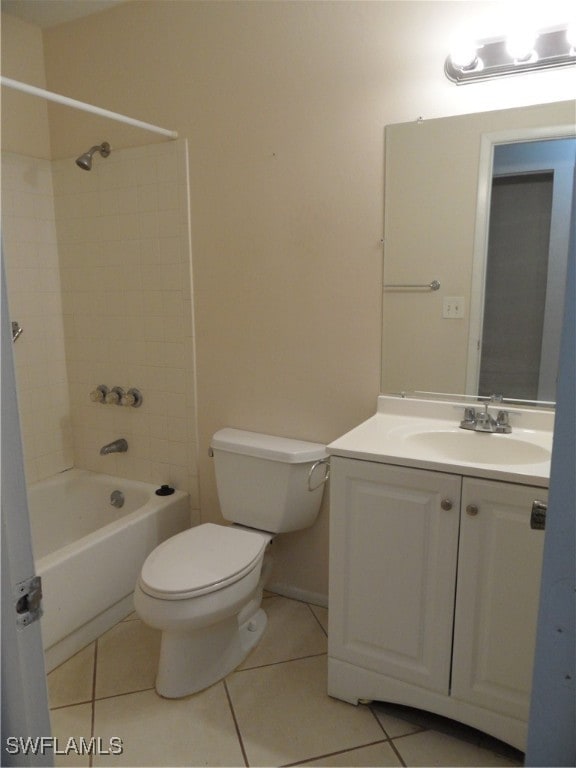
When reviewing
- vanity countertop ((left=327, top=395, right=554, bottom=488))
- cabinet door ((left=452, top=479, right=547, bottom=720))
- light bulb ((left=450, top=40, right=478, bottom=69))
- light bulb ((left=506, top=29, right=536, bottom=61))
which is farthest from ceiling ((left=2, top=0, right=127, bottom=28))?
cabinet door ((left=452, top=479, right=547, bottom=720))

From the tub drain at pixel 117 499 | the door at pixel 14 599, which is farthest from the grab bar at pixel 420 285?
the tub drain at pixel 117 499

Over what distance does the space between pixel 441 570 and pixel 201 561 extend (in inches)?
30.4

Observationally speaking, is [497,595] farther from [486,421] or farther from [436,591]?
[486,421]

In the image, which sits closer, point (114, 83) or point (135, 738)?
point (135, 738)

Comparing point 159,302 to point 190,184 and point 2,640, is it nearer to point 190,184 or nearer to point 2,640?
point 190,184

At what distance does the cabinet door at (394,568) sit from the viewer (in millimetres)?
1465

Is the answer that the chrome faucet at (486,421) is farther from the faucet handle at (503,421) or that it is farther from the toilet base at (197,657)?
the toilet base at (197,657)

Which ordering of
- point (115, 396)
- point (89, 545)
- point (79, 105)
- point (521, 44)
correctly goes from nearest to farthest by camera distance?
point (521, 44) → point (79, 105) → point (89, 545) → point (115, 396)

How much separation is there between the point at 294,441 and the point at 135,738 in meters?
1.08

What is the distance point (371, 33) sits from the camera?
5.78 feet

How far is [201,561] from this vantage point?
5.82 feet

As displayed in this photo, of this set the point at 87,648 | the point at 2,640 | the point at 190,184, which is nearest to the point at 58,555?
the point at 87,648

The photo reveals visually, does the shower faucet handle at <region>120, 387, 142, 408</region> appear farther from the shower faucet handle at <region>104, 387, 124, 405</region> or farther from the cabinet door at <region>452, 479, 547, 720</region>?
the cabinet door at <region>452, 479, 547, 720</region>

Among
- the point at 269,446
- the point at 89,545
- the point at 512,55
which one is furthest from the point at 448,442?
the point at 89,545
